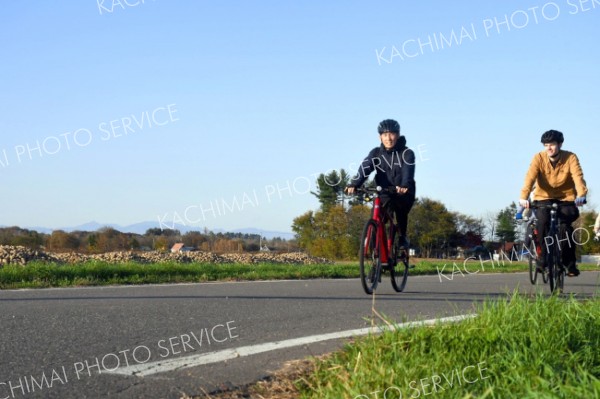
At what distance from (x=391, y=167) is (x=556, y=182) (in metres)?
2.17

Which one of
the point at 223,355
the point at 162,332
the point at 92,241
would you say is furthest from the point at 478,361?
the point at 92,241

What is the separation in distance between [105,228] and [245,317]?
21.9 metres

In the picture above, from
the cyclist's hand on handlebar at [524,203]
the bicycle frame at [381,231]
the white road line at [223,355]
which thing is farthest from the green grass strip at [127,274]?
the white road line at [223,355]

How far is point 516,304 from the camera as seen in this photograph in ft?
16.1

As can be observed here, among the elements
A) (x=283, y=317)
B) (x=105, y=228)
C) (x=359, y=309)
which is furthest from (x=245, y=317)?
(x=105, y=228)

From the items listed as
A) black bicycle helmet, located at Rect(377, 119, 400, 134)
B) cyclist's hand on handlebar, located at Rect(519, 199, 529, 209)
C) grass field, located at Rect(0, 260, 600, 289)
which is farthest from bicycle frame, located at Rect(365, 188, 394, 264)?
grass field, located at Rect(0, 260, 600, 289)

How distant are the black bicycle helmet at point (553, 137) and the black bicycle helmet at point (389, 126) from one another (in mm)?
1937

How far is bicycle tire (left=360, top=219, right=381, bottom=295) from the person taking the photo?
320 inches

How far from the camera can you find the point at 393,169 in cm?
861

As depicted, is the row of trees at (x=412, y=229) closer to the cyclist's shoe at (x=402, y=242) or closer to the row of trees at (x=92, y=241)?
the row of trees at (x=92, y=241)

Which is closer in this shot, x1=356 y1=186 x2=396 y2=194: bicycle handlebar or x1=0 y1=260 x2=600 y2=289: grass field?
x1=356 y1=186 x2=396 y2=194: bicycle handlebar

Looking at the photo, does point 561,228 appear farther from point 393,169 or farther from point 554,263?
point 393,169

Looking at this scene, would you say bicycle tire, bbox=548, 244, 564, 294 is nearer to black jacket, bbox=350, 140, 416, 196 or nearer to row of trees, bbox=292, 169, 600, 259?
black jacket, bbox=350, 140, 416, 196

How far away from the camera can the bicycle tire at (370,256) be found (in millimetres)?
8117
